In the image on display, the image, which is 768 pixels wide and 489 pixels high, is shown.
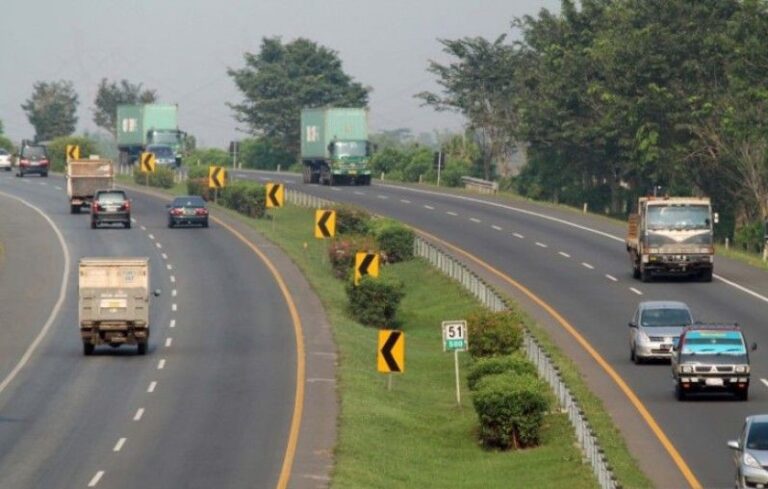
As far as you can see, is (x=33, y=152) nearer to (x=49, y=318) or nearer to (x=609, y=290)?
(x=49, y=318)

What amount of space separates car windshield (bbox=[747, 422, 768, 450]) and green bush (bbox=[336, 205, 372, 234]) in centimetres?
5611

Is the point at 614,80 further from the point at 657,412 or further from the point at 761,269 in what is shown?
the point at 657,412

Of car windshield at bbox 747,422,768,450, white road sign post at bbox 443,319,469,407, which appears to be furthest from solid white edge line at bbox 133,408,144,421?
car windshield at bbox 747,422,768,450

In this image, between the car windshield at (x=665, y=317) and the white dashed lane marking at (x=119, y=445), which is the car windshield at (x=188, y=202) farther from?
the white dashed lane marking at (x=119, y=445)

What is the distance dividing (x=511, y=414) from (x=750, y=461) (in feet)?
33.9

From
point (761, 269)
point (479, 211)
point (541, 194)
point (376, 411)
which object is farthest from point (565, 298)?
point (541, 194)

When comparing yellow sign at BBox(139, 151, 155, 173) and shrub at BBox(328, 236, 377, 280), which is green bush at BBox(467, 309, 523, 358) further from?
yellow sign at BBox(139, 151, 155, 173)

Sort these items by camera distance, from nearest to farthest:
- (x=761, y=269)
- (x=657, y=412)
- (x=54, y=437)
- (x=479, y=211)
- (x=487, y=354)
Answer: (x=54, y=437) → (x=657, y=412) → (x=487, y=354) → (x=761, y=269) → (x=479, y=211)

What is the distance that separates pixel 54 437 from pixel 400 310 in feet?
97.6

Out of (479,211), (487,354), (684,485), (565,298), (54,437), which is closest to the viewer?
(684,485)

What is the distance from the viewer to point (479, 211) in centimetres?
9888

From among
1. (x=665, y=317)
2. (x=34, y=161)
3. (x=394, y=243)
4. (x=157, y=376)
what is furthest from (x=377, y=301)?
(x=34, y=161)

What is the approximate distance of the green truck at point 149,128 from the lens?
461 ft

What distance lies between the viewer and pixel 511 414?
3722 cm
